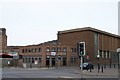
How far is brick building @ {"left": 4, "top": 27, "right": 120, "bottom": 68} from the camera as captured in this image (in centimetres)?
9662

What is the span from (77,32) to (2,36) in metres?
36.2

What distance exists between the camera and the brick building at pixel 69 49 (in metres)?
96.6

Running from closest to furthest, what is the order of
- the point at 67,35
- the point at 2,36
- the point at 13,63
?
the point at 13,63 → the point at 67,35 → the point at 2,36

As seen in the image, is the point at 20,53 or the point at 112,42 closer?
the point at 20,53

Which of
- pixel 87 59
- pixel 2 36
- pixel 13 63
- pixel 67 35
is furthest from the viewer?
pixel 2 36

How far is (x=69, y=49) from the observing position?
10069cm

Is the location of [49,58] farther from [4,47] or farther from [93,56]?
[4,47]

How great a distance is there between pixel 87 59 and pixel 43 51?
58.8ft

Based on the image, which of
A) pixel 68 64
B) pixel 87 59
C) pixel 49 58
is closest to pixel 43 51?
pixel 49 58

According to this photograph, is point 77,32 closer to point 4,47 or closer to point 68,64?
point 68,64

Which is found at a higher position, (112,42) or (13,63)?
(112,42)

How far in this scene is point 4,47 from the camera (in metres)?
130

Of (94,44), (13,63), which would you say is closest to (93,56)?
(94,44)

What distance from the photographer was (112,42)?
13012 cm
